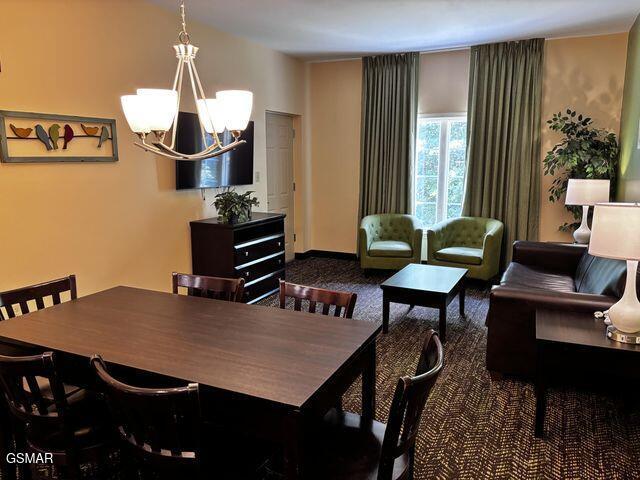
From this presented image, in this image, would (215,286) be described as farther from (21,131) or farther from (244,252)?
(244,252)

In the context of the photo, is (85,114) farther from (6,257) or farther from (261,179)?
(261,179)

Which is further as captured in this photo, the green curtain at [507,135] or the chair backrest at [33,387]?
the green curtain at [507,135]

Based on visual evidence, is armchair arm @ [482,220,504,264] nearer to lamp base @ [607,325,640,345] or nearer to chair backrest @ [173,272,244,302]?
lamp base @ [607,325,640,345]

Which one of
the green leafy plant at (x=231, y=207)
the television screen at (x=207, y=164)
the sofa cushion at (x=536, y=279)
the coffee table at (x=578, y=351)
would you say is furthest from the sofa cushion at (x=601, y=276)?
the television screen at (x=207, y=164)

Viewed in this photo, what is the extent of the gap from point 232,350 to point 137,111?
3.57 ft

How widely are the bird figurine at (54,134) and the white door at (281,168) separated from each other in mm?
3182

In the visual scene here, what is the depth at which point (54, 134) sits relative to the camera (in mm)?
3357

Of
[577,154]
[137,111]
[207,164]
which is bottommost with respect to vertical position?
[207,164]

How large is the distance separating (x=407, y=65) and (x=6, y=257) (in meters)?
5.18

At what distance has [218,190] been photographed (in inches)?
204

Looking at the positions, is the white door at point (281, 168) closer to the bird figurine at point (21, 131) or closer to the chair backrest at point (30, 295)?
the bird figurine at point (21, 131)

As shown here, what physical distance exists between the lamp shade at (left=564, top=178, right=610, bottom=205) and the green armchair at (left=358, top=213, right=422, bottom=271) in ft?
5.96

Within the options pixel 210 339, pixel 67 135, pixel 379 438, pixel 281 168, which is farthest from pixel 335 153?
pixel 379 438

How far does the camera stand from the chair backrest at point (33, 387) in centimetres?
153
